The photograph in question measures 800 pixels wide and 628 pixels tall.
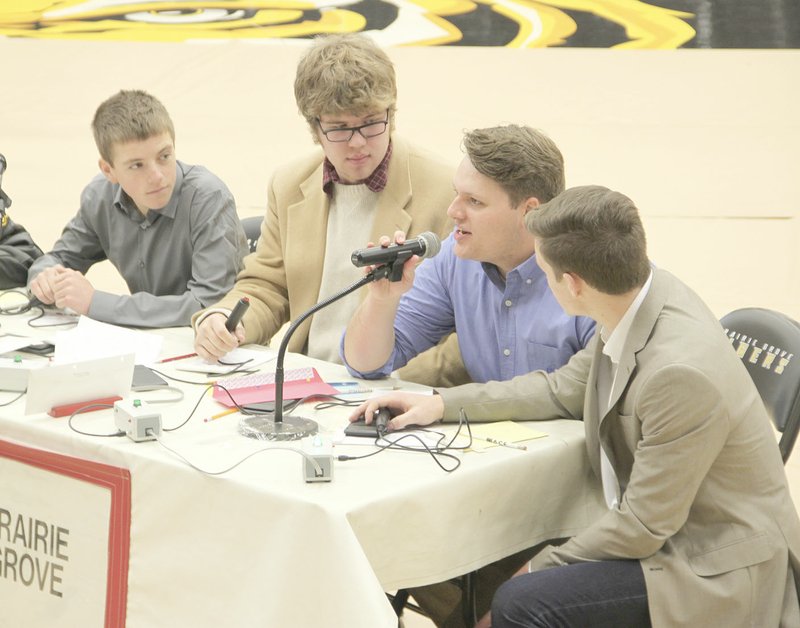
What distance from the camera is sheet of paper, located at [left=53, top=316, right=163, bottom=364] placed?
234 cm

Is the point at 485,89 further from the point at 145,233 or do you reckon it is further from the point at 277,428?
the point at 277,428

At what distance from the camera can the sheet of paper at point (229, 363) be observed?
249 centimetres

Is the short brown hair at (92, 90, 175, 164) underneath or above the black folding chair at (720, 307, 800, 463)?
above

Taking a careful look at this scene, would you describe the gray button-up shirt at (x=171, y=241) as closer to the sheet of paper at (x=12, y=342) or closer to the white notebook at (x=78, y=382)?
the sheet of paper at (x=12, y=342)

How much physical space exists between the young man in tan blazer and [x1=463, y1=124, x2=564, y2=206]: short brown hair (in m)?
0.41

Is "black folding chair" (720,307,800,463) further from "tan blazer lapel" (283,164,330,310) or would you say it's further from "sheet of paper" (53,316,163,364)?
"sheet of paper" (53,316,163,364)

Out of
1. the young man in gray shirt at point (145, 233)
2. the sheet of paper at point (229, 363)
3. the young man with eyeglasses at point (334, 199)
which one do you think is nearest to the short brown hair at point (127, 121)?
the young man in gray shirt at point (145, 233)

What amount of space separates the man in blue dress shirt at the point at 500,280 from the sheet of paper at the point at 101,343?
0.47 metres

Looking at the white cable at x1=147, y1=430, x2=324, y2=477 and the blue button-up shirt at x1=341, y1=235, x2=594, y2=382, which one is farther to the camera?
the blue button-up shirt at x1=341, y1=235, x2=594, y2=382

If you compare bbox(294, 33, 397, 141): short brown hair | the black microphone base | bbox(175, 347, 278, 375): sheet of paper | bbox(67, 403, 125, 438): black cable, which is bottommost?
bbox(175, 347, 278, 375): sheet of paper

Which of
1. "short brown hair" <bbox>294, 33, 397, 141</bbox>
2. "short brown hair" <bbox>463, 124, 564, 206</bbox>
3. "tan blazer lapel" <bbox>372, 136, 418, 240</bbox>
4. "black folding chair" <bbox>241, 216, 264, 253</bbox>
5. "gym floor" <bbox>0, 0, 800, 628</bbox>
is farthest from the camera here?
"gym floor" <bbox>0, 0, 800, 628</bbox>

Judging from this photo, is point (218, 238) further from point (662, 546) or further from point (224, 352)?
point (662, 546)

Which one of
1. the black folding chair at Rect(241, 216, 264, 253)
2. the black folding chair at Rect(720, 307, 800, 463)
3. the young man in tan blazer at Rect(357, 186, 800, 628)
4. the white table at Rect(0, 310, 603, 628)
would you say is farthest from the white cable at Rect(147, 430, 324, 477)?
the black folding chair at Rect(241, 216, 264, 253)

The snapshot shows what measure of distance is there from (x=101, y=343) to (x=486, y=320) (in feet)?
2.78
